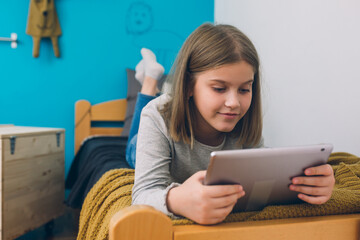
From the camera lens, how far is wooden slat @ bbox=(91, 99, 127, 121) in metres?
2.11

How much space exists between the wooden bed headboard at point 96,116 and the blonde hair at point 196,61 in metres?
1.42

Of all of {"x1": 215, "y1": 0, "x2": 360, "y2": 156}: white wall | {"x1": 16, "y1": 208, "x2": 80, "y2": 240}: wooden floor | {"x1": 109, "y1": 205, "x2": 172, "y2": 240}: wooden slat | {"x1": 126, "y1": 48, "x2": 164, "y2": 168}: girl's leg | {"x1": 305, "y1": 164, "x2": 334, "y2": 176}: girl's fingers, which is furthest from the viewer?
{"x1": 16, "y1": 208, "x2": 80, "y2": 240}: wooden floor

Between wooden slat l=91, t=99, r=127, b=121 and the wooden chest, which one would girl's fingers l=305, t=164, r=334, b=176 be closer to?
the wooden chest

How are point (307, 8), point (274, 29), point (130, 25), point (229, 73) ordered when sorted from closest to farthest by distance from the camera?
1. point (229, 73)
2. point (307, 8)
3. point (274, 29)
4. point (130, 25)

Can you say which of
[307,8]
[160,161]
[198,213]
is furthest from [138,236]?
[307,8]

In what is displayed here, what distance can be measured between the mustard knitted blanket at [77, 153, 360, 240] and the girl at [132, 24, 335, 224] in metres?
0.02

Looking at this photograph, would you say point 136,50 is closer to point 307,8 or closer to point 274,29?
point 274,29

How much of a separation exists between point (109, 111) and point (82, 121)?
185 mm

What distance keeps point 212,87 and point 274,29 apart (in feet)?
3.38

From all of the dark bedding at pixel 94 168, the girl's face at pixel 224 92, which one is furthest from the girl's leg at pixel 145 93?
the girl's face at pixel 224 92

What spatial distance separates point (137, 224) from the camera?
0.38 metres

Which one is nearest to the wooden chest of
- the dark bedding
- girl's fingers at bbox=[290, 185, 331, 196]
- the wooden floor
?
the wooden floor

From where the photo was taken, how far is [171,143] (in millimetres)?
718

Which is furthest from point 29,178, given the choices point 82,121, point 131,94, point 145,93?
point 131,94
